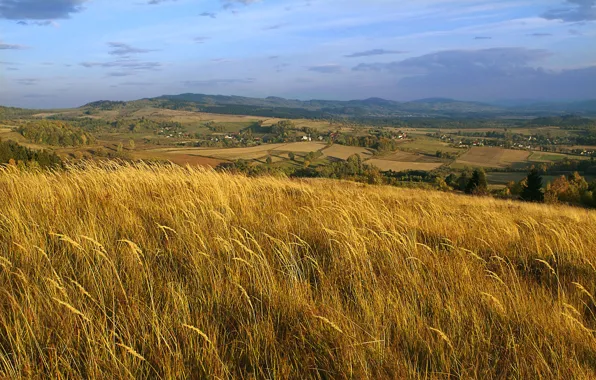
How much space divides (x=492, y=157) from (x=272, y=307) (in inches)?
3926

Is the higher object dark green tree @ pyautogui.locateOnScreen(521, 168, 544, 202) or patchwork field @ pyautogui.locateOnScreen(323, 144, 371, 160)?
patchwork field @ pyautogui.locateOnScreen(323, 144, 371, 160)

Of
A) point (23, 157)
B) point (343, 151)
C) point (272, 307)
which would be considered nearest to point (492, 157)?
point (343, 151)

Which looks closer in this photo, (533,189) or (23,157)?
(23,157)

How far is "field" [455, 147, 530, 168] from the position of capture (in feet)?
264

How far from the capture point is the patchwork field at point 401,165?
71.3 metres

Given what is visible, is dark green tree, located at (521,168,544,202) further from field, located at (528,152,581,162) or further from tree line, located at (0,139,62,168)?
field, located at (528,152,581,162)

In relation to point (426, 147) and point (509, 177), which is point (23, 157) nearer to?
point (509, 177)

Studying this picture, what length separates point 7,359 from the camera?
66.9 inches

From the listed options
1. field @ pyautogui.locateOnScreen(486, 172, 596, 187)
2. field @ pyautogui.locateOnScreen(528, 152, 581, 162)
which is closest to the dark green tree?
field @ pyautogui.locateOnScreen(486, 172, 596, 187)

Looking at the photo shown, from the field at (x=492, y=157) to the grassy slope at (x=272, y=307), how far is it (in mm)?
82693

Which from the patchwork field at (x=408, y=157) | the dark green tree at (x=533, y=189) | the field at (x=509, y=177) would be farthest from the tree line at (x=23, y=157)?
the patchwork field at (x=408, y=157)

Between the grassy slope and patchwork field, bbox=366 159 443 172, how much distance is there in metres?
68.0

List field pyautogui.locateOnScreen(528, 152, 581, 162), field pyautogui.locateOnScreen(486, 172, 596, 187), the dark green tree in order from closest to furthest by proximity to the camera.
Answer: the dark green tree < field pyautogui.locateOnScreen(486, 172, 596, 187) < field pyautogui.locateOnScreen(528, 152, 581, 162)

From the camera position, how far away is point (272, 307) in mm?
2277
